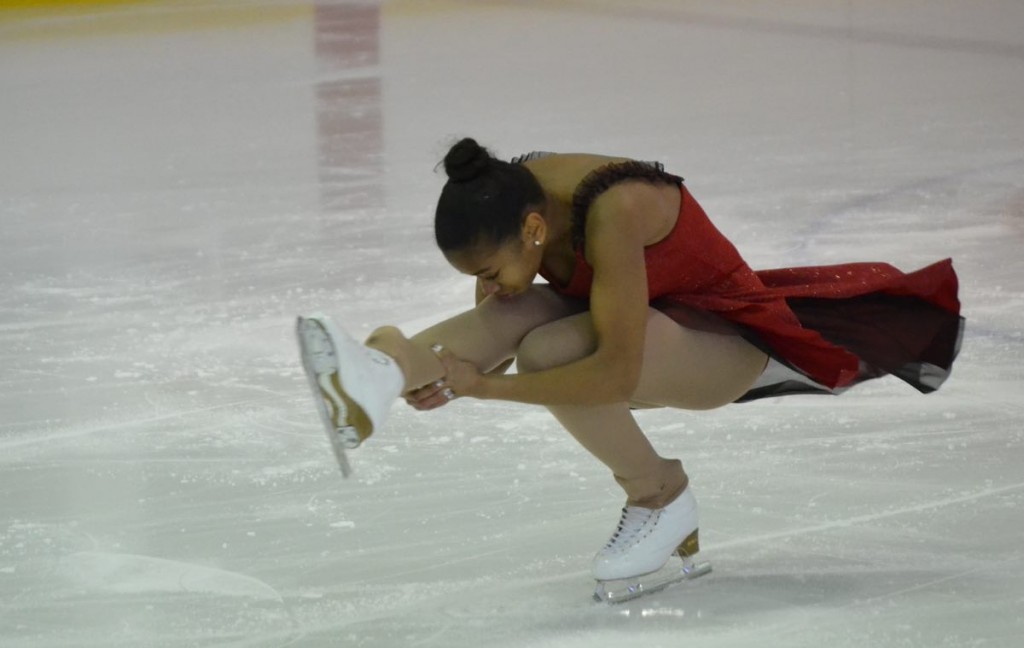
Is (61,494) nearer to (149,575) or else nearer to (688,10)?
(149,575)

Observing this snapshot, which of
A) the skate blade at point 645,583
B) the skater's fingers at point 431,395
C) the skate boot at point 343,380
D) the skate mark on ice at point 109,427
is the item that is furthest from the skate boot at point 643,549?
the skate mark on ice at point 109,427

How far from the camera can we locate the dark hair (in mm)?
1887

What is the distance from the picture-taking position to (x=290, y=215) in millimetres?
4402

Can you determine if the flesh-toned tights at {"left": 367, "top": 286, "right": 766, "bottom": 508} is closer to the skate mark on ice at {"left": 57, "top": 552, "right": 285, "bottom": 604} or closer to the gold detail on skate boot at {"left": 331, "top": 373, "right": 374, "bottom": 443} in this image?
the gold detail on skate boot at {"left": 331, "top": 373, "right": 374, "bottom": 443}

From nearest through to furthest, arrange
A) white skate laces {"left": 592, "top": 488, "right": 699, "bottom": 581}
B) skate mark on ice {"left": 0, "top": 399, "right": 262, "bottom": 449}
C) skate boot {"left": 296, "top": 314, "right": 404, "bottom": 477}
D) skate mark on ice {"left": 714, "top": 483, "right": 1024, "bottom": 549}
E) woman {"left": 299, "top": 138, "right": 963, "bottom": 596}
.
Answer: skate boot {"left": 296, "top": 314, "right": 404, "bottom": 477}, woman {"left": 299, "top": 138, "right": 963, "bottom": 596}, white skate laces {"left": 592, "top": 488, "right": 699, "bottom": 581}, skate mark on ice {"left": 714, "top": 483, "right": 1024, "bottom": 549}, skate mark on ice {"left": 0, "top": 399, "right": 262, "bottom": 449}

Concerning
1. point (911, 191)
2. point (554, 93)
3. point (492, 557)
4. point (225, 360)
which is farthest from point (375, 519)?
point (554, 93)

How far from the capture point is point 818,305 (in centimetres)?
222

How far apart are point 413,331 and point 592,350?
4.47 feet

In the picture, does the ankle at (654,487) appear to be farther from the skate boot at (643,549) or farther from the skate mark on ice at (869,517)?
the skate mark on ice at (869,517)

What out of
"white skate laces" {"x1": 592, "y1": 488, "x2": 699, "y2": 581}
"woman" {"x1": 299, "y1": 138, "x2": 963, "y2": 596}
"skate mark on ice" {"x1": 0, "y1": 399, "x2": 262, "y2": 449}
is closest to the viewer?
"woman" {"x1": 299, "y1": 138, "x2": 963, "y2": 596}

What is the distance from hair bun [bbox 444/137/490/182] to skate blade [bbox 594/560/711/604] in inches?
24.8

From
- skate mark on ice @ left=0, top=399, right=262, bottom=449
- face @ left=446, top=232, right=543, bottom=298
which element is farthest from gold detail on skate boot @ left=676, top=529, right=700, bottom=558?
skate mark on ice @ left=0, top=399, right=262, bottom=449

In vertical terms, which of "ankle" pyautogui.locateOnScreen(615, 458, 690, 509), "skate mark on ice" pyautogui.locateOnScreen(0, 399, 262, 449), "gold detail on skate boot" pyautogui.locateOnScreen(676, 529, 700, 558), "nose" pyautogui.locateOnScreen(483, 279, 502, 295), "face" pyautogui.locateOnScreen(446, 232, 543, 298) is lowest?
"skate mark on ice" pyautogui.locateOnScreen(0, 399, 262, 449)

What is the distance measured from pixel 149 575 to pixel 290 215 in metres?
2.25
